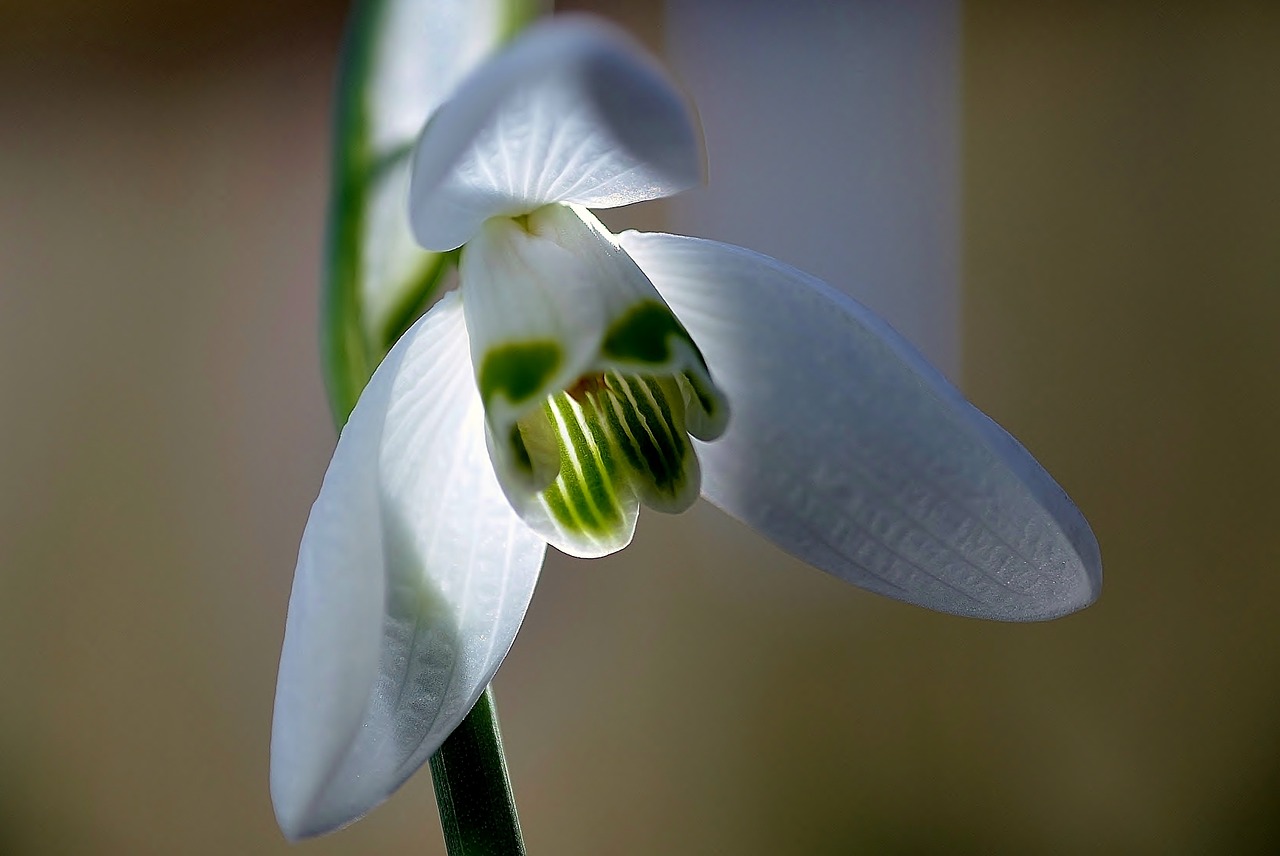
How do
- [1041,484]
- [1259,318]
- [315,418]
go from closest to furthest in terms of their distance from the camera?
[1041,484] → [315,418] → [1259,318]

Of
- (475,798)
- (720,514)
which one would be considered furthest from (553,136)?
(720,514)

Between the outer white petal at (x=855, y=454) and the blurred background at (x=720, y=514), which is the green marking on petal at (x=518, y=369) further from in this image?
the blurred background at (x=720, y=514)

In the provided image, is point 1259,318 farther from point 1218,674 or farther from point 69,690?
point 69,690

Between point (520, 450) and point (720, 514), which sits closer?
point (520, 450)

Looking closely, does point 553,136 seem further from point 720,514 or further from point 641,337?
point 720,514

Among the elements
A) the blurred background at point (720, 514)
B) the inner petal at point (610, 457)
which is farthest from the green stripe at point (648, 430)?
the blurred background at point (720, 514)

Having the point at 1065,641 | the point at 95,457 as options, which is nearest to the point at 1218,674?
the point at 1065,641

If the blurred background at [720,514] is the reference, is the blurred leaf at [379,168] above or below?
above
